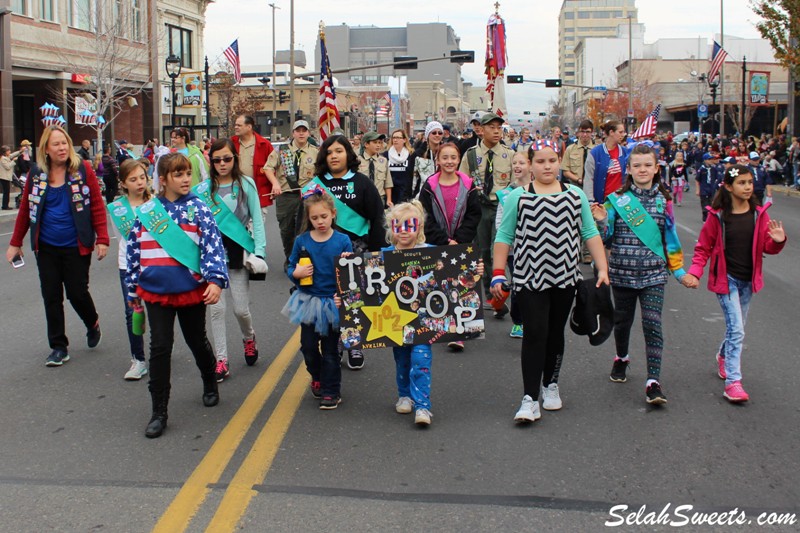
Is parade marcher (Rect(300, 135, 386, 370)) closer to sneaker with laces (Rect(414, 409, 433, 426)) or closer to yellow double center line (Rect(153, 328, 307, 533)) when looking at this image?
yellow double center line (Rect(153, 328, 307, 533))

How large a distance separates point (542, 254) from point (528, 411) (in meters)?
0.96

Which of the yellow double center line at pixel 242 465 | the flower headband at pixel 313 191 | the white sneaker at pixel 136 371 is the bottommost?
the yellow double center line at pixel 242 465

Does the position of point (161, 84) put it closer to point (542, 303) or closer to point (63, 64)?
point (63, 64)

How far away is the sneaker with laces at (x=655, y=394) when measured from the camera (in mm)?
6016

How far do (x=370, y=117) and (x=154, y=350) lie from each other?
86.6 metres

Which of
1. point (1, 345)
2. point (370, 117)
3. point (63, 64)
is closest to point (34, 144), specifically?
point (63, 64)

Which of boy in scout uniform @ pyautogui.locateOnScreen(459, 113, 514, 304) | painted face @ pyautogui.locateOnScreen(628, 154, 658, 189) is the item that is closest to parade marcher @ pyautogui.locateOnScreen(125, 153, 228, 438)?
painted face @ pyautogui.locateOnScreen(628, 154, 658, 189)

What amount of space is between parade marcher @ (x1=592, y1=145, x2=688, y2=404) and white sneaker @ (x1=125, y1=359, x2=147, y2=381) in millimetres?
3492

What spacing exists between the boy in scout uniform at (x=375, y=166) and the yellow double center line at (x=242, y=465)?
4891 mm

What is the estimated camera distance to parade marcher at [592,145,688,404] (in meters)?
6.21

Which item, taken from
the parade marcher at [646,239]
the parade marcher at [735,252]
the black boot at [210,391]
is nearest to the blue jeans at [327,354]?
the black boot at [210,391]

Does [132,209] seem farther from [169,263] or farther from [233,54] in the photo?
[233,54]

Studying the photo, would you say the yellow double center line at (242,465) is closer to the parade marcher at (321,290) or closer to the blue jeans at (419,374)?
the parade marcher at (321,290)

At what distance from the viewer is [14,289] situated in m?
11.6
